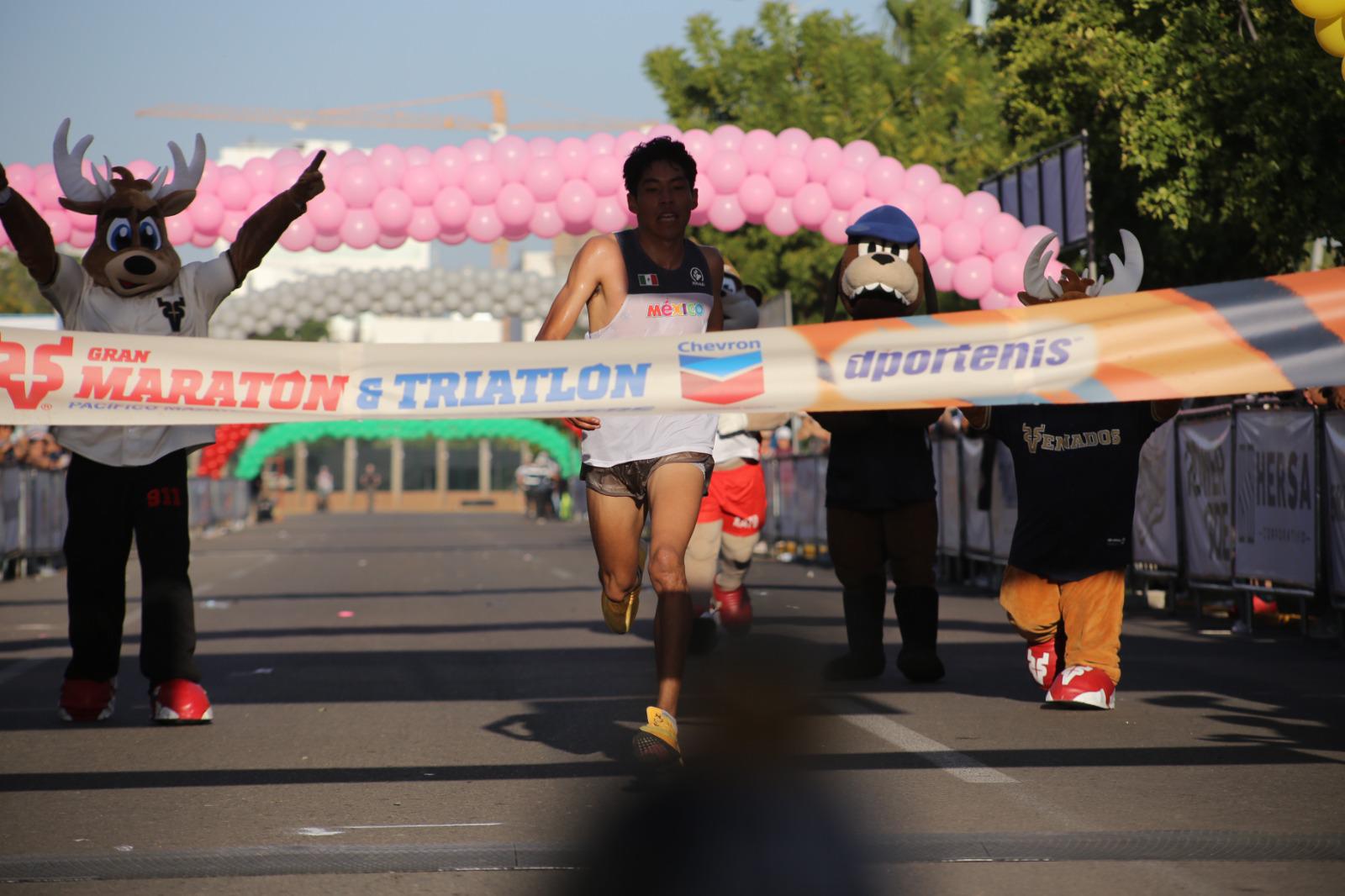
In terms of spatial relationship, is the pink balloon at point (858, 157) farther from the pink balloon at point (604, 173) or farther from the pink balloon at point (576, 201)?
the pink balloon at point (576, 201)

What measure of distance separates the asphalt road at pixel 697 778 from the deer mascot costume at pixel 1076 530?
0.22m

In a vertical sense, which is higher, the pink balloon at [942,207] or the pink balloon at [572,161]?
the pink balloon at [572,161]

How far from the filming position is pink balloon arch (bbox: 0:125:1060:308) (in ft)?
57.7

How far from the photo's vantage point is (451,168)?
1802 centimetres

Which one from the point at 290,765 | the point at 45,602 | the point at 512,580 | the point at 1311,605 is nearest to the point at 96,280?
the point at 290,765

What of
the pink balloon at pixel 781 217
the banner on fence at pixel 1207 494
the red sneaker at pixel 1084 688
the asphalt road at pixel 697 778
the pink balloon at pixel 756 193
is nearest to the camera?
the asphalt road at pixel 697 778

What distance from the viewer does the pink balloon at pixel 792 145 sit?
18031 mm

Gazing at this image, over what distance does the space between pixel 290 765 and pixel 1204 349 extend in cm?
330

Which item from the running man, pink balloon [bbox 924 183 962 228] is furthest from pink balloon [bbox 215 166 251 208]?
the running man

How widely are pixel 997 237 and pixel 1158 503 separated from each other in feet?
14.7

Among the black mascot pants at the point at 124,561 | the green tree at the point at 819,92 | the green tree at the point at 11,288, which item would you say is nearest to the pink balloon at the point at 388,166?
the black mascot pants at the point at 124,561

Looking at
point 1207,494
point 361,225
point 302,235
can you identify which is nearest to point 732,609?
point 1207,494

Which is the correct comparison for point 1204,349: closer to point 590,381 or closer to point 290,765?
point 590,381

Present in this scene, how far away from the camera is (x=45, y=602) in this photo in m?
16.4
